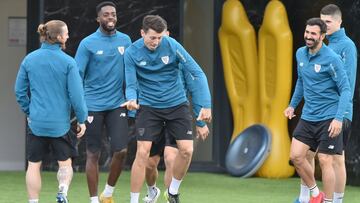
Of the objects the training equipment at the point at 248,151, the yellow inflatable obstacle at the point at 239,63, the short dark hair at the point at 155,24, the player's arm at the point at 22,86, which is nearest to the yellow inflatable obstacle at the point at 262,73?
the yellow inflatable obstacle at the point at 239,63

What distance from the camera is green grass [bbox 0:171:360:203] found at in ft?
36.2

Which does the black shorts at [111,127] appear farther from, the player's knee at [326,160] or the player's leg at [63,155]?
the player's knee at [326,160]

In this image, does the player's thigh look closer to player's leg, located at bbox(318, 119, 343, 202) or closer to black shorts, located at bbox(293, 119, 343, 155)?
black shorts, located at bbox(293, 119, 343, 155)

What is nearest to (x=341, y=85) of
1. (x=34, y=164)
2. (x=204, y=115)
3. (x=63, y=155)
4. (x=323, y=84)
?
(x=323, y=84)

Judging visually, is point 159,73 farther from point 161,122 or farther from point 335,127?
point 335,127

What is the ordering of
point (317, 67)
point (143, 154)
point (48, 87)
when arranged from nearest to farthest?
point (48, 87)
point (143, 154)
point (317, 67)

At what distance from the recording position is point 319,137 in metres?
9.52

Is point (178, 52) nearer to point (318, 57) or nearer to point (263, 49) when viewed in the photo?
point (318, 57)

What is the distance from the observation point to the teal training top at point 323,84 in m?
9.24

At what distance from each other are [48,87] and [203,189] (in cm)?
388

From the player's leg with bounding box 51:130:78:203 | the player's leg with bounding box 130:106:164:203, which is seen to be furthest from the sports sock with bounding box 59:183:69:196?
the player's leg with bounding box 130:106:164:203

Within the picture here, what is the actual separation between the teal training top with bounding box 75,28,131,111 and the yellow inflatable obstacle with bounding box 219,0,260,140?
4213mm

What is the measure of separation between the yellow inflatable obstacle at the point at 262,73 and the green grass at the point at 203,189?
421 mm

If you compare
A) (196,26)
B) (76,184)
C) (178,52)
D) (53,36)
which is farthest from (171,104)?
(196,26)
